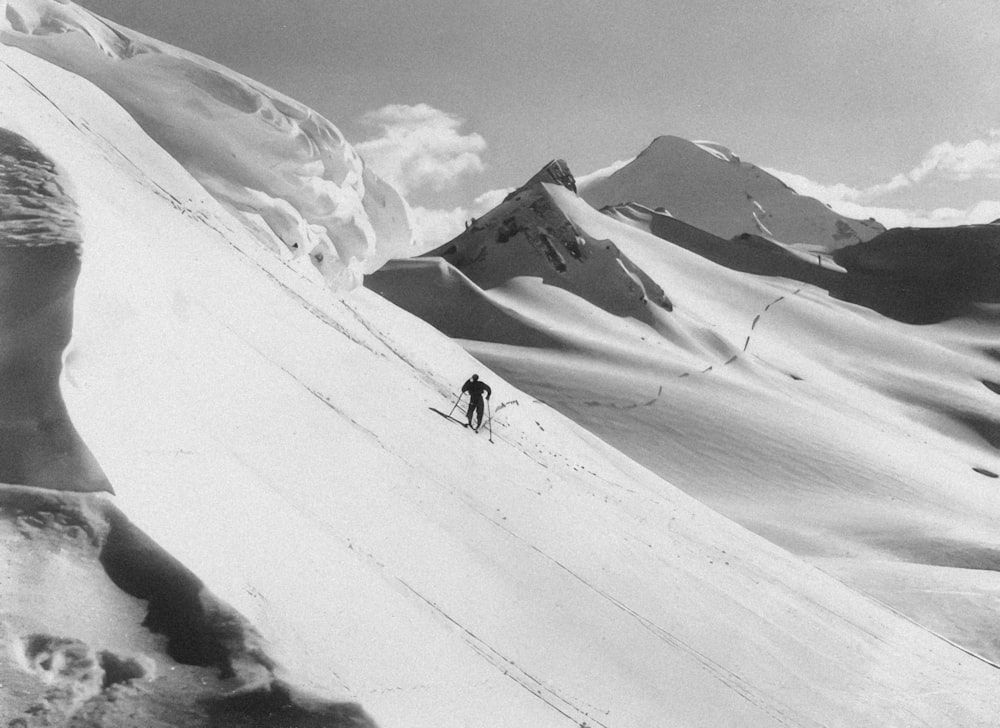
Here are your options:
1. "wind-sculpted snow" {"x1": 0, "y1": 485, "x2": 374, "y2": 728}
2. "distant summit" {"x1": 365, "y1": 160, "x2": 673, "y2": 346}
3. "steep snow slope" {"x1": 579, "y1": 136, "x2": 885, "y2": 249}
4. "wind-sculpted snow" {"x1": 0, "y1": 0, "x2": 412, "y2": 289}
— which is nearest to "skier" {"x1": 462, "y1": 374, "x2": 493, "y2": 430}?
"wind-sculpted snow" {"x1": 0, "y1": 0, "x2": 412, "y2": 289}

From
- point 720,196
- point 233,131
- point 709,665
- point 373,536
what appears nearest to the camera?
point 373,536

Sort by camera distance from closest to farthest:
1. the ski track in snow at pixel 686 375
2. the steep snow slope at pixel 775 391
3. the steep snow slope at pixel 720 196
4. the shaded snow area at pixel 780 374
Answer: the steep snow slope at pixel 775 391
the shaded snow area at pixel 780 374
the ski track in snow at pixel 686 375
the steep snow slope at pixel 720 196

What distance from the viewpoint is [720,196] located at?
474 feet

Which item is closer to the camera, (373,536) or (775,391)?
(373,536)

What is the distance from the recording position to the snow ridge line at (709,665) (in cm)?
1052

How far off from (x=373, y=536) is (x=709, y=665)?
4660mm

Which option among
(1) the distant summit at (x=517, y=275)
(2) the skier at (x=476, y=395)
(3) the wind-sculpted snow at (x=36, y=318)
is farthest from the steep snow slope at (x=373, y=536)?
(1) the distant summit at (x=517, y=275)

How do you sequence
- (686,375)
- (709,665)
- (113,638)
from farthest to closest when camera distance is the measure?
(686,375), (709,665), (113,638)

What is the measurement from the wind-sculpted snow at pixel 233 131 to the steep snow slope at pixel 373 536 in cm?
272

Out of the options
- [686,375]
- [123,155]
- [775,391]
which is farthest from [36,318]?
[775,391]

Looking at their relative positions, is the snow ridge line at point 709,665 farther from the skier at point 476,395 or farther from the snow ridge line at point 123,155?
the snow ridge line at point 123,155

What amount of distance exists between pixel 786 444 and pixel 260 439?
3717 centimetres

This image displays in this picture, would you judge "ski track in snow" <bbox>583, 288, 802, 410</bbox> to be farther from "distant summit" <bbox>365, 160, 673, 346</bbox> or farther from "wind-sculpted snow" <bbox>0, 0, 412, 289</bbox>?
"wind-sculpted snow" <bbox>0, 0, 412, 289</bbox>

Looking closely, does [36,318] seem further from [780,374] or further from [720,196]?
[720,196]
